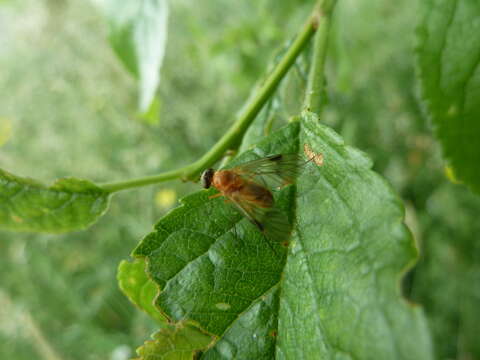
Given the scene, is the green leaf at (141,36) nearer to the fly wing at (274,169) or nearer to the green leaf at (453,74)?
the fly wing at (274,169)

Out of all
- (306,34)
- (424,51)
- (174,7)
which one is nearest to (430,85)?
(424,51)

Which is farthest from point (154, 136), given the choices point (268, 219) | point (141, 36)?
point (268, 219)

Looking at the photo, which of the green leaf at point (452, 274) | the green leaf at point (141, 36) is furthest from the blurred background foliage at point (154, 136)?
the green leaf at point (141, 36)

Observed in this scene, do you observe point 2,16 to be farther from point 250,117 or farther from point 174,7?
point 250,117

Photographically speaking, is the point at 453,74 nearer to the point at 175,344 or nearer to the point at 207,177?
the point at 207,177

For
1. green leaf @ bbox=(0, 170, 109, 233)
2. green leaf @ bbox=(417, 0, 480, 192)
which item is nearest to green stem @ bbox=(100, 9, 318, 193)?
green leaf @ bbox=(0, 170, 109, 233)

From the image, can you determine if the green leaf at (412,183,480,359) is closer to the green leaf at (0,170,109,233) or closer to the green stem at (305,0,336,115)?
the green stem at (305,0,336,115)
